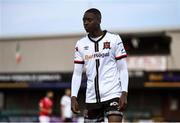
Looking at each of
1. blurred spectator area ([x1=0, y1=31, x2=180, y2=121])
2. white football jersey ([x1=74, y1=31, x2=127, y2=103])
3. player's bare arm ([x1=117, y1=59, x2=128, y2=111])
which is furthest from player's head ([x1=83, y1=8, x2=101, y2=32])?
blurred spectator area ([x1=0, y1=31, x2=180, y2=121])

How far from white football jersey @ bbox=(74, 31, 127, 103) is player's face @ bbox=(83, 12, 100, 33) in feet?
0.52

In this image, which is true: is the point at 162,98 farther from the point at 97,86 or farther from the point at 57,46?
the point at 97,86

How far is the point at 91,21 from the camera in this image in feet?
20.7

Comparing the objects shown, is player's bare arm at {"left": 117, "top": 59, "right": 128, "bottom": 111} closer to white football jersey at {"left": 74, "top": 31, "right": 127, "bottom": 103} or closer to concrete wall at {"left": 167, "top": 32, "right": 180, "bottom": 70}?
white football jersey at {"left": 74, "top": 31, "right": 127, "bottom": 103}

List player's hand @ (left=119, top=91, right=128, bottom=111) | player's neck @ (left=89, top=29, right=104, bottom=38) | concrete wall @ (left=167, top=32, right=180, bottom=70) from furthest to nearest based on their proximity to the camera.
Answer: concrete wall @ (left=167, top=32, right=180, bottom=70) → player's neck @ (left=89, top=29, right=104, bottom=38) → player's hand @ (left=119, top=91, right=128, bottom=111)

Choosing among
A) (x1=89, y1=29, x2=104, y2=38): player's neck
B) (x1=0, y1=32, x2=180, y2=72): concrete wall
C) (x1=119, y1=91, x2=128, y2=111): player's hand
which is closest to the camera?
(x1=119, y1=91, x2=128, y2=111): player's hand

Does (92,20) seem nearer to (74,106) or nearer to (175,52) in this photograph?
(74,106)

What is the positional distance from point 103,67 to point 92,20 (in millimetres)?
565

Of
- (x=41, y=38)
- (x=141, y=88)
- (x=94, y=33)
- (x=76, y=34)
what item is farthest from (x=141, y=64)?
(x=94, y=33)

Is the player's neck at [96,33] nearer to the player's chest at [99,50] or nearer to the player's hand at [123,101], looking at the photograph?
the player's chest at [99,50]

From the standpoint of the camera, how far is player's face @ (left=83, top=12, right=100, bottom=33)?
6305 mm

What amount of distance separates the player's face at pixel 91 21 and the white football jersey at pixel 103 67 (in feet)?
0.52

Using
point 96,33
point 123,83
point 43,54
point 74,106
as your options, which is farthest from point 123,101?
point 43,54

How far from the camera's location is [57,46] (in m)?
41.0
